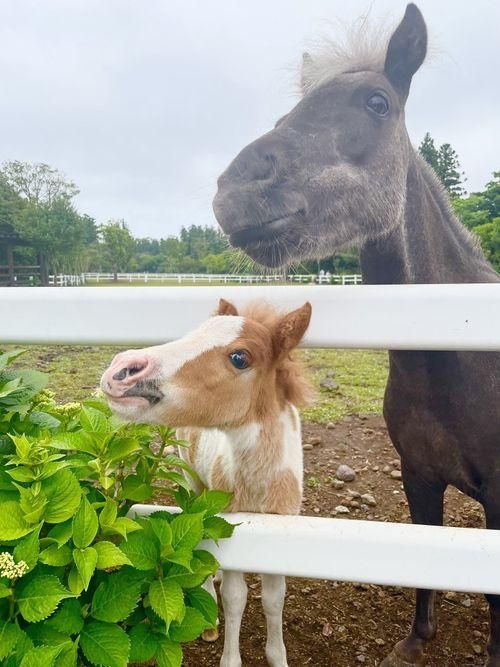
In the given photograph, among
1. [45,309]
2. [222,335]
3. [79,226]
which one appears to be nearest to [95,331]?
[45,309]

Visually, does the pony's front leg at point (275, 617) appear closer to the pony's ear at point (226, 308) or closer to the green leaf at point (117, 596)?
the green leaf at point (117, 596)

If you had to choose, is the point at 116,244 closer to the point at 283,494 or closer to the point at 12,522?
Answer: the point at 283,494

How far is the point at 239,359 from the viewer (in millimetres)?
1147

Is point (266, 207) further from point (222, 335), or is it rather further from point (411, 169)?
point (411, 169)

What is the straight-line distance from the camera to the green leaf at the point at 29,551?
0.80m

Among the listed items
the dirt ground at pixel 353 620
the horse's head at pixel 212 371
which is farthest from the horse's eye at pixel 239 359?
the dirt ground at pixel 353 620

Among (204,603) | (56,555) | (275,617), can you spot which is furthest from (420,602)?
(56,555)

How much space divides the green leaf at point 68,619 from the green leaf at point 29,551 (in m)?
0.11

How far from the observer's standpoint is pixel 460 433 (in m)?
1.38

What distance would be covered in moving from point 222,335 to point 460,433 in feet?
2.61

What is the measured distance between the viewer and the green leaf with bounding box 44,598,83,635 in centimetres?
83

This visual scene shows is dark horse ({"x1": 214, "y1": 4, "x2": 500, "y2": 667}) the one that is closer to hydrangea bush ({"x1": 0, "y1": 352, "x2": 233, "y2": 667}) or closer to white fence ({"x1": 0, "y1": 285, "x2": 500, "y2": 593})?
white fence ({"x1": 0, "y1": 285, "x2": 500, "y2": 593})

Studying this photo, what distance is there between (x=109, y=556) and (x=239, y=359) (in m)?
0.51

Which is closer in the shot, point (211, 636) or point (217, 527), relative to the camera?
point (217, 527)
